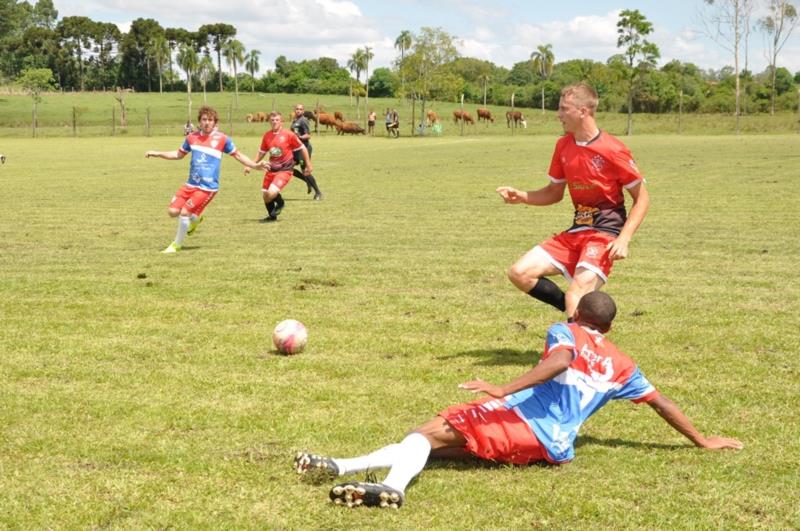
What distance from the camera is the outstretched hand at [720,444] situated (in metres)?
5.41

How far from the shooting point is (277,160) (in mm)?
18312

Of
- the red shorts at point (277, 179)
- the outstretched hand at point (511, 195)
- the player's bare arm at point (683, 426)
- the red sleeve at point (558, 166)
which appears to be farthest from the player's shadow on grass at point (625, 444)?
the red shorts at point (277, 179)

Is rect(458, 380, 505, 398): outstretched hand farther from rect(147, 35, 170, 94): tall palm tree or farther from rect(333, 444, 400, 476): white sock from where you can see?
rect(147, 35, 170, 94): tall palm tree

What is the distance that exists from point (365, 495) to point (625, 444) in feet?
6.13

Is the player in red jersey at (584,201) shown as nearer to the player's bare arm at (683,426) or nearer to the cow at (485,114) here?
the player's bare arm at (683,426)

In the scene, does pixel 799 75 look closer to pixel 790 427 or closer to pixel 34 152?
pixel 34 152

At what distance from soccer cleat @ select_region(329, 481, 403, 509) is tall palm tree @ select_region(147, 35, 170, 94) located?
5750 inches

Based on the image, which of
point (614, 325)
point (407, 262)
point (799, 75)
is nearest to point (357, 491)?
point (614, 325)

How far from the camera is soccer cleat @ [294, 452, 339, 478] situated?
15.7 feet

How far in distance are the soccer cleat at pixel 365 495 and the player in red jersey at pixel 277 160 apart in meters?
13.3

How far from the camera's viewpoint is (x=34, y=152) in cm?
4306

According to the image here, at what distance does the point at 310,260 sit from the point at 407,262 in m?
1.33

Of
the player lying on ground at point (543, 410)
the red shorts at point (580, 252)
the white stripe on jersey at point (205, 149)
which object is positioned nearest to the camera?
the player lying on ground at point (543, 410)

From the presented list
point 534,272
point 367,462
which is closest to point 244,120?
point 534,272
